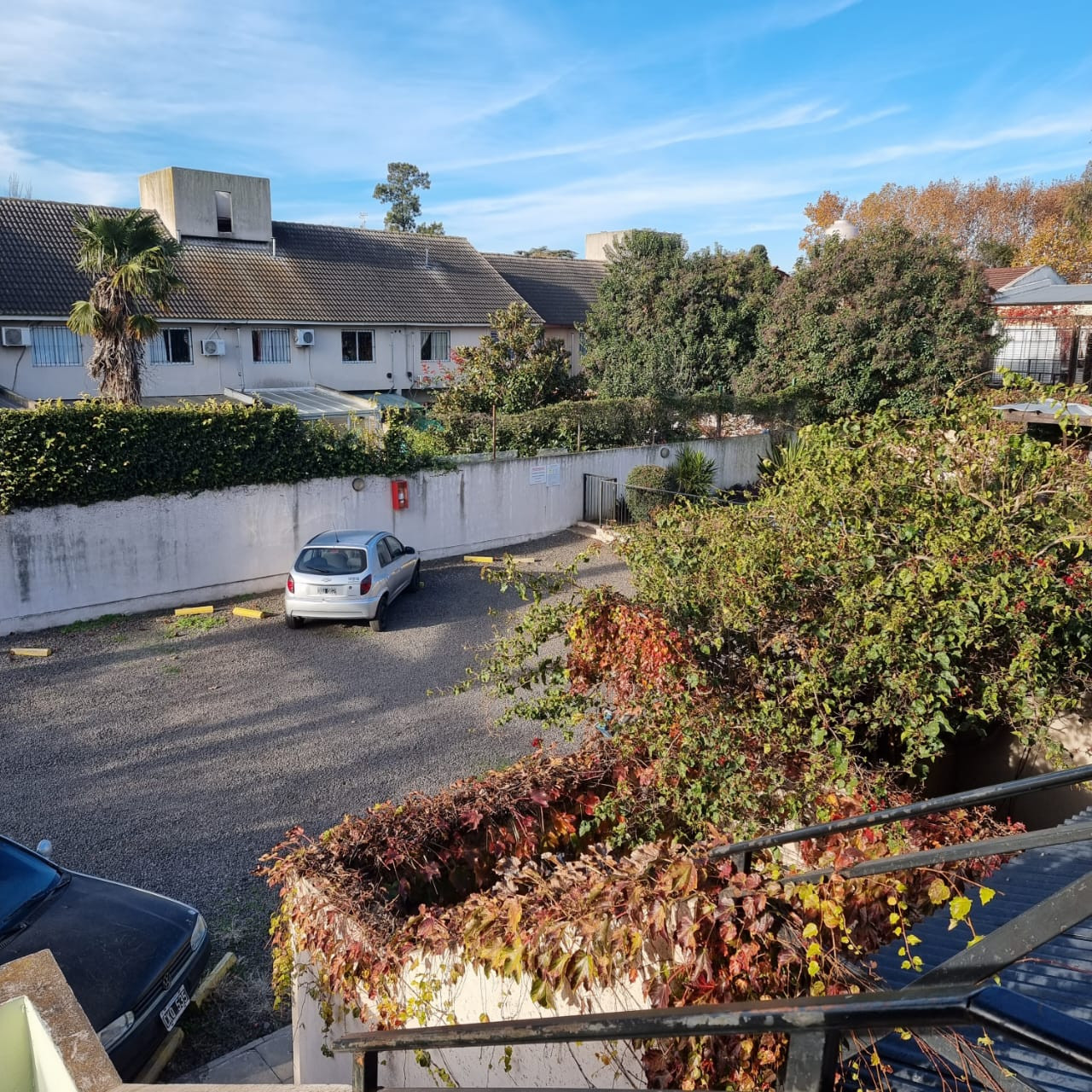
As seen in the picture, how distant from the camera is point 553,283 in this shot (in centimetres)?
3762

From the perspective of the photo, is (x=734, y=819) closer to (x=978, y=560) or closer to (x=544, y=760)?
(x=544, y=760)

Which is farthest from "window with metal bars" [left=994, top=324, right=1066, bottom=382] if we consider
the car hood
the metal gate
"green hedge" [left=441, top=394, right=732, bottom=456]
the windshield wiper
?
the windshield wiper

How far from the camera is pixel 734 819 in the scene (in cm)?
532

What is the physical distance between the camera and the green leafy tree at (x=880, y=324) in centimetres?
2403

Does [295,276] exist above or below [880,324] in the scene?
above

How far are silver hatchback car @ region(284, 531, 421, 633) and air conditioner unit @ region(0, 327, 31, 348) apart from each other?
1267cm

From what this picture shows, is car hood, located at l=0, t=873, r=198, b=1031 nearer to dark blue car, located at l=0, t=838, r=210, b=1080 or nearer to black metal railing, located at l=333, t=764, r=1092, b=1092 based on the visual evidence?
dark blue car, located at l=0, t=838, r=210, b=1080

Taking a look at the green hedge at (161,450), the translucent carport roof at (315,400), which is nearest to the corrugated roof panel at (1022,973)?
the green hedge at (161,450)

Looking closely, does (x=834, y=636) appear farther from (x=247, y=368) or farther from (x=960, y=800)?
(x=247, y=368)

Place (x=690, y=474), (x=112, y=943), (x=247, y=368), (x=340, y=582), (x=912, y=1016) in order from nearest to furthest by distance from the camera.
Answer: (x=912, y=1016), (x=112, y=943), (x=340, y=582), (x=690, y=474), (x=247, y=368)

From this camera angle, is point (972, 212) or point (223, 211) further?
point (972, 212)

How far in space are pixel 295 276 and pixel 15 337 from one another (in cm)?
907

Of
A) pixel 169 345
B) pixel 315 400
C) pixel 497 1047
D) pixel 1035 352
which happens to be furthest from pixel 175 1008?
pixel 1035 352

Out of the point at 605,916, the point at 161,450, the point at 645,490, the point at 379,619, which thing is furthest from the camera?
the point at 645,490
